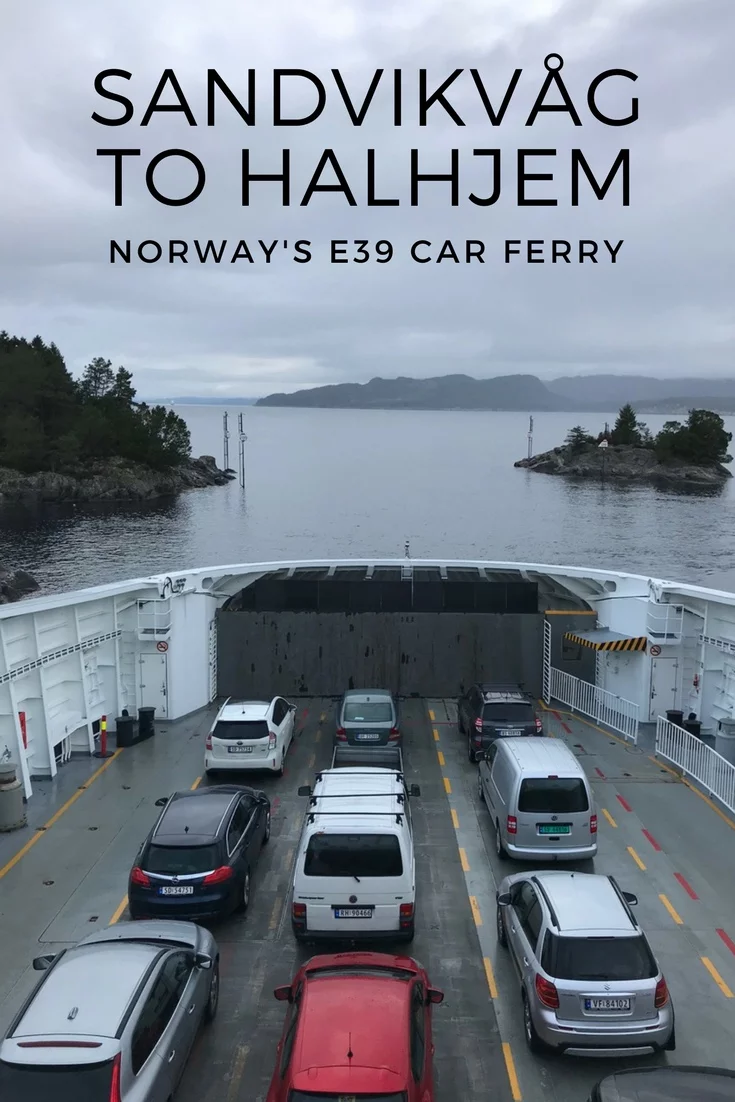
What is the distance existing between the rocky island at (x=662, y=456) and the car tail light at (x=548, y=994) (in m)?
117

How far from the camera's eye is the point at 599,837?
12.5 m

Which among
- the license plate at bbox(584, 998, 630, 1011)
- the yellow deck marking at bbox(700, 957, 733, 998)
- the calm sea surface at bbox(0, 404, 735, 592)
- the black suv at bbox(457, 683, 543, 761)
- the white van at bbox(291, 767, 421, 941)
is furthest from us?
the calm sea surface at bbox(0, 404, 735, 592)

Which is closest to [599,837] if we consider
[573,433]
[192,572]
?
[192,572]

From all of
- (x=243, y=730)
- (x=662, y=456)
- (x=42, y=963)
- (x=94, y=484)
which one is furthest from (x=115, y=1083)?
(x=662, y=456)

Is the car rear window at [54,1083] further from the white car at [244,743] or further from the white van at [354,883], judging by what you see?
the white car at [244,743]

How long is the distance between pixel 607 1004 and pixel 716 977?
2276mm

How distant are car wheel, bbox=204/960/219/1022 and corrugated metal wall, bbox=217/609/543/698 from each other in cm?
1224

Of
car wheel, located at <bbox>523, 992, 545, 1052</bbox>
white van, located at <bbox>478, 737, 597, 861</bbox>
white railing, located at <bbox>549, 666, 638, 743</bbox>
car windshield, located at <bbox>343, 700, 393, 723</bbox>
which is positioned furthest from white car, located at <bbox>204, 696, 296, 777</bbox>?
car wheel, located at <bbox>523, 992, 545, 1052</bbox>

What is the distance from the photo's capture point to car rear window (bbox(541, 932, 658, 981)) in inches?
294

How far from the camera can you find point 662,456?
126m

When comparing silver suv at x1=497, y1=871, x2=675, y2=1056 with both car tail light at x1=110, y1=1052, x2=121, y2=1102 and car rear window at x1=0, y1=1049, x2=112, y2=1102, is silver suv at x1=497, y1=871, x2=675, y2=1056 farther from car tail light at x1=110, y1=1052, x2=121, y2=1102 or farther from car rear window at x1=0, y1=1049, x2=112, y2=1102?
car rear window at x1=0, y1=1049, x2=112, y2=1102

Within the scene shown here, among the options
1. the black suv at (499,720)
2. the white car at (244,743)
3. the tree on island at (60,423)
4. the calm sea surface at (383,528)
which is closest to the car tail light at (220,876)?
the white car at (244,743)

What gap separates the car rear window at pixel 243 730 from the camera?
14695 millimetres

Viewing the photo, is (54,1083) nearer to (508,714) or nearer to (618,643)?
(508,714)
